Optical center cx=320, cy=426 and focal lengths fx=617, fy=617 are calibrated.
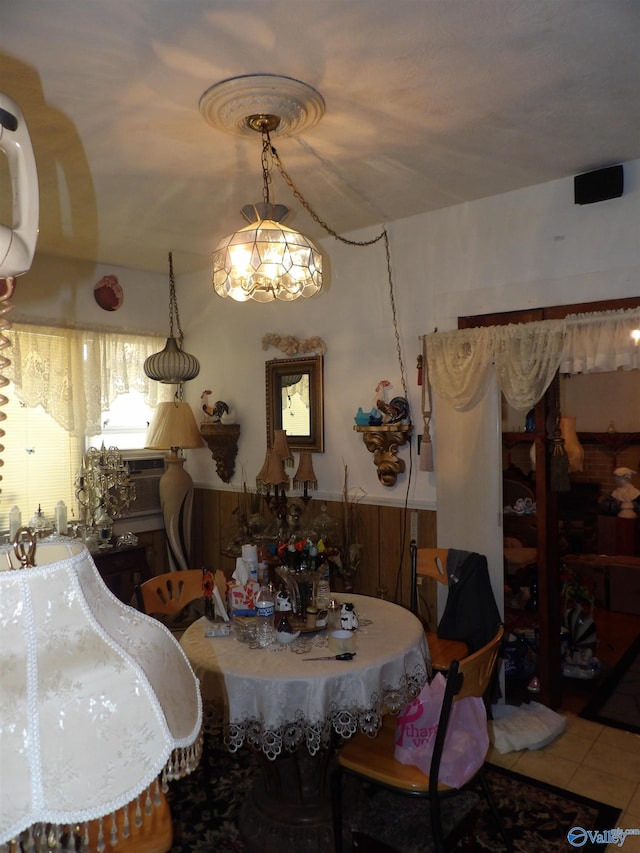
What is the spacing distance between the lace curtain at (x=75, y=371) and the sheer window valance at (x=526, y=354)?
8.14ft

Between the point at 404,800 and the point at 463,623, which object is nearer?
the point at 404,800

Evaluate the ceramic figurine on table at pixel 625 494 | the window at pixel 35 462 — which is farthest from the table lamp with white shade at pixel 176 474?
the ceramic figurine on table at pixel 625 494

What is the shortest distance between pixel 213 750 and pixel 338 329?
8.53 feet

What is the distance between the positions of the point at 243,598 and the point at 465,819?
127 centimetres

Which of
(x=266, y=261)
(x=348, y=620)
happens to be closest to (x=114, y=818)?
(x=348, y=620)

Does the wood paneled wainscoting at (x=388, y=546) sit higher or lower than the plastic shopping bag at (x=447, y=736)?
higher

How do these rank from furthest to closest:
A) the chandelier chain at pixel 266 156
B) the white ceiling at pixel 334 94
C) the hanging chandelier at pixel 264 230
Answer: the chandelier chain at pixel 266 156, the hanging chandelier at pixel 264 230, the white ceiling at pixel 334 94

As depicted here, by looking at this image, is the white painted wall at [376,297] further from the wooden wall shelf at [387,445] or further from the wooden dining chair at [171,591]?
the wooden dining chair at [171,591]

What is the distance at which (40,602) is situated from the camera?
69 cm

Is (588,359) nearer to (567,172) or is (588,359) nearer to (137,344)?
(567,172)

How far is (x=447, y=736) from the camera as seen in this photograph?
213 cm

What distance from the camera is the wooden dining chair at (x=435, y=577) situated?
9.96 ft

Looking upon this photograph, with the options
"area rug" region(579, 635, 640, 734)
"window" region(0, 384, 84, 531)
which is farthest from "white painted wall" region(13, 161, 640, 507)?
"area rug" region(579, 635, 640, 734)

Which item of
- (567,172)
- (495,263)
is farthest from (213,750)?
(567,172)
